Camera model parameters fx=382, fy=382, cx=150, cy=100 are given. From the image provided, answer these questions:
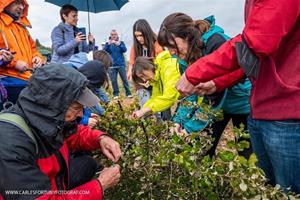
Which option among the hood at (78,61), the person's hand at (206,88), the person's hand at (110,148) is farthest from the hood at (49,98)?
the hood at (78,61)

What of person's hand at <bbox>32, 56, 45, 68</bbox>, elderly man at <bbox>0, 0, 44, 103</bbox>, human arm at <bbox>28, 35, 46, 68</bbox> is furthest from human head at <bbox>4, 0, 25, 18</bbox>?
person's hand at <bbox>32, 56, 45, 68</bbox>

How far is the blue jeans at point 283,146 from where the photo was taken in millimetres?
1873

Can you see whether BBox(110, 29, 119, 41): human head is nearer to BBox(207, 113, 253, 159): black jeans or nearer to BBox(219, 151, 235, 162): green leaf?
BBox(207, 113, 253, 159): black jeans

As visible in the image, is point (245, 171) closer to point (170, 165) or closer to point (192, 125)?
point (170, 165)

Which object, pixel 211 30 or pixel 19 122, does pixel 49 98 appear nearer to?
pixel 19 122

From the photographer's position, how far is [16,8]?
4.11 metres

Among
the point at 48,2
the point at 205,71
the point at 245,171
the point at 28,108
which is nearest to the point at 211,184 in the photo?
the point at 245,171

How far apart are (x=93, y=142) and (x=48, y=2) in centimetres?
402

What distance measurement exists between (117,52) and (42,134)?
347 inches

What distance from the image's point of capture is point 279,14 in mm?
1652

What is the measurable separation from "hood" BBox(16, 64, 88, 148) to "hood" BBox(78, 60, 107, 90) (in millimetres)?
Result: 1382

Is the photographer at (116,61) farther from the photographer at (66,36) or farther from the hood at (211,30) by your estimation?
the hood at (211,30)

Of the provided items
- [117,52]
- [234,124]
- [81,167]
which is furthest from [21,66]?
[117,52]

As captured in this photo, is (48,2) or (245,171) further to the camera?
(48,2)
